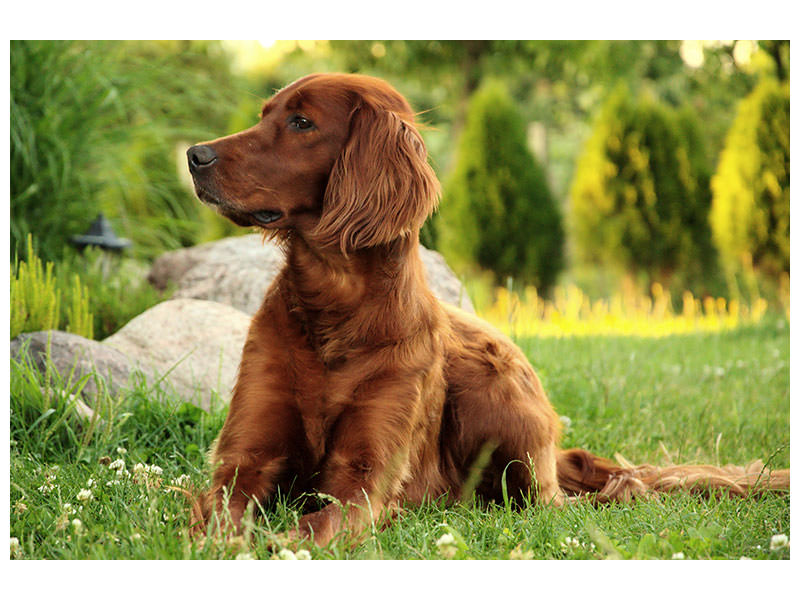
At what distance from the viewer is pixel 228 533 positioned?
2043 millimetres

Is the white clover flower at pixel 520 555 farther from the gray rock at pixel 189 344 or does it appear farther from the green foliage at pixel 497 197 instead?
the green foliage at pixel 497 197

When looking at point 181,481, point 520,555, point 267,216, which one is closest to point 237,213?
point 267,216

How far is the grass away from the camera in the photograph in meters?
2.07

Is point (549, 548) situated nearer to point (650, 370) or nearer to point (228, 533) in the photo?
point (228, 533)

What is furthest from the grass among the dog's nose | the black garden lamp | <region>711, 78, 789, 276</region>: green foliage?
<region>711, 78, 789, 276</region>: green foliage

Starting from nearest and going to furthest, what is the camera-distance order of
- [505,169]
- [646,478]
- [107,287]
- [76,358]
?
[646,478] < [76,358] < [107,287] < [505,169]

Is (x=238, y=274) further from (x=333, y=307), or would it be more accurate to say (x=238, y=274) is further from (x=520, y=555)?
(x=520, y=555)

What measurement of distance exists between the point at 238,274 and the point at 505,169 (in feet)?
17.2

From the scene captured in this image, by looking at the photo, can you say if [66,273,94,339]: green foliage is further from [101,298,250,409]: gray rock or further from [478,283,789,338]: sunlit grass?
[478,283,789,338]: sunlit grass

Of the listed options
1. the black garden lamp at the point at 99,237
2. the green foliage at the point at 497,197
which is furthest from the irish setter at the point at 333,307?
the green foliage at the point at 497,197

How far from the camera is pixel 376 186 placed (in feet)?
7.47

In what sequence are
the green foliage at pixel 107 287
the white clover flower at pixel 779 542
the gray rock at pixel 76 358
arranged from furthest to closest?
the green foliage at pixel 107 287, the gray rock at pixel 76 358, the white clover flower at pixel 779 542

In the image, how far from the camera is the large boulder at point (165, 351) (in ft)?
10.7

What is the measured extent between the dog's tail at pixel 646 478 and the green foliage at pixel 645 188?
670 cm
